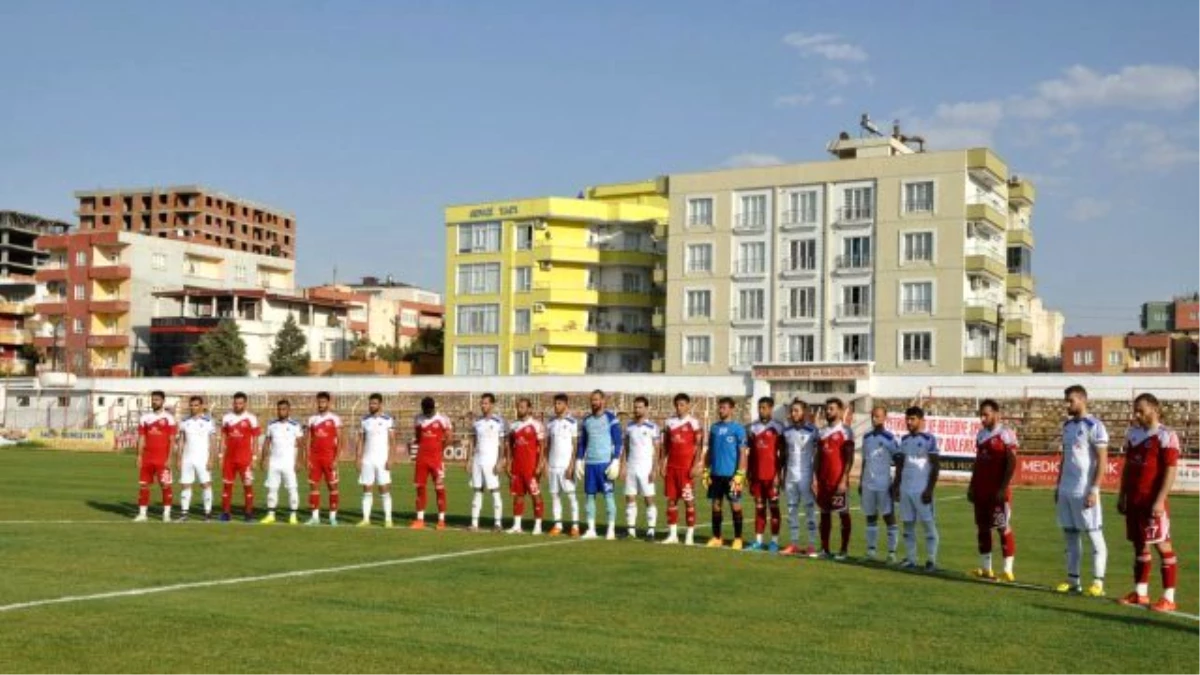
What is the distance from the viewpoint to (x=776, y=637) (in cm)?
1212

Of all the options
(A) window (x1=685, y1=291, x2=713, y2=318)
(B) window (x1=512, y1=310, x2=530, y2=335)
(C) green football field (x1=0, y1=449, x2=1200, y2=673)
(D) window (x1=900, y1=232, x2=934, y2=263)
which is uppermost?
(D) window (x1=900, y1=232, x2=934, y2=263)

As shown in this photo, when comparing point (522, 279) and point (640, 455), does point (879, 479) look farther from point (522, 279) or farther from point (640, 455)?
point (522, 279)

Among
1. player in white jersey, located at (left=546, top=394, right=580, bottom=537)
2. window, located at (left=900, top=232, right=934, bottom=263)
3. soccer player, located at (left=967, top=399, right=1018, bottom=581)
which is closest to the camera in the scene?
soccer player, located at (left=967, top=399, right=1018, bottom=581)

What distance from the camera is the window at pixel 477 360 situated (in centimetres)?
9450

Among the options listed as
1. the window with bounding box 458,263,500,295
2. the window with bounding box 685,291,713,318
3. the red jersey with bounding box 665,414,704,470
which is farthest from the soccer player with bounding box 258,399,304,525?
the window with bounding box 458,263,500,295

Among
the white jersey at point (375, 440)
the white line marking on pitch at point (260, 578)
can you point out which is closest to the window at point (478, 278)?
the white jersey at point (375, 440)

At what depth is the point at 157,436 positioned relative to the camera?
2491 cm

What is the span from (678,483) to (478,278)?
75441 mm

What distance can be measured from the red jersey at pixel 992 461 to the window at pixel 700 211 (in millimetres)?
68995

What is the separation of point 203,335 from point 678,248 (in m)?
40.6

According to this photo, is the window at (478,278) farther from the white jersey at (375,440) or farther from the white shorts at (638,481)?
the white shorts at (638,481)

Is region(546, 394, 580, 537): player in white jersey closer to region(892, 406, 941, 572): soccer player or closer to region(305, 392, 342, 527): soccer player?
region(305, 392, 342, 527): soccer player

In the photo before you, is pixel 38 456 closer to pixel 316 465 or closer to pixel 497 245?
pixel 316 465

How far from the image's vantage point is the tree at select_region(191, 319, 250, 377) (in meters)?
101
